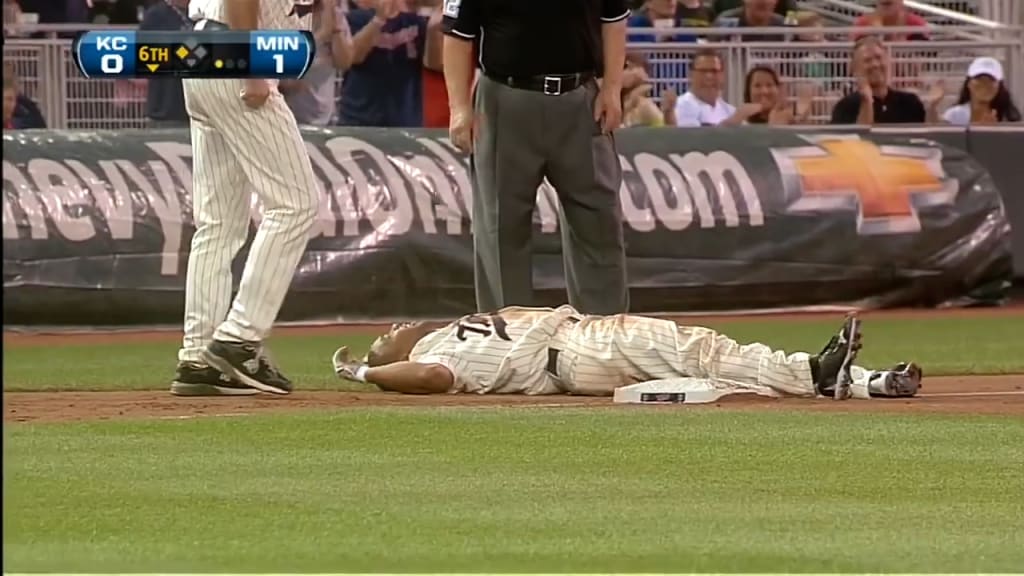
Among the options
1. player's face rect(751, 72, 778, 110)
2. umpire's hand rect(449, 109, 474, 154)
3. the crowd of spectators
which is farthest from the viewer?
player's face rect(751, 72, 778, 110)

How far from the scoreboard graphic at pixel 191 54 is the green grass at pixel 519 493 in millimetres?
1177

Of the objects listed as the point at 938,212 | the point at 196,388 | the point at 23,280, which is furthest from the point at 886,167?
the point at 196,388

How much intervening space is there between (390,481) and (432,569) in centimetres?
161

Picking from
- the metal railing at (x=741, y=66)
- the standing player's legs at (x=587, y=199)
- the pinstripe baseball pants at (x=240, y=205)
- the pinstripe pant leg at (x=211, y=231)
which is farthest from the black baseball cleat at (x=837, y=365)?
the metal railing at (x=741, y=66)

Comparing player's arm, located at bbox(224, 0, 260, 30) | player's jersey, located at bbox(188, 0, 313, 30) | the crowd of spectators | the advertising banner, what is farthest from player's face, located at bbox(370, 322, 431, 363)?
the crowd of spectators

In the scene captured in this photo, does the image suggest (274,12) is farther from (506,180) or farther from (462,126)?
(506,180)

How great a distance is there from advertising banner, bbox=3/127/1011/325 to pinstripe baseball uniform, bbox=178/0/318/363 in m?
4.65

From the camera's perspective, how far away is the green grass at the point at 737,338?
10.7 metres

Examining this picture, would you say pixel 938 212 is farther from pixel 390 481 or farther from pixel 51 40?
pixel 390 481

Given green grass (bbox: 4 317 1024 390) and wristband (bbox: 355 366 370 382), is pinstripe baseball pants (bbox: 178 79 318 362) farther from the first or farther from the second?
green grass (bbox: 4 317 1024 390)

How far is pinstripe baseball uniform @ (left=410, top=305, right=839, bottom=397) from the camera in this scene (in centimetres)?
900

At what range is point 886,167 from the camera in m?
15.7

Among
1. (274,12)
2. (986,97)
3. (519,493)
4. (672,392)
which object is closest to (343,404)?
(672,392)

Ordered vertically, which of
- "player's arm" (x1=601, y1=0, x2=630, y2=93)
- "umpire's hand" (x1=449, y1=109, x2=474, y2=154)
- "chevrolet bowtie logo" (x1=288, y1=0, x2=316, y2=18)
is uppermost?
"chevrolet bowtie logo" (x1=288, y1=0, x2=316, y2=18)
